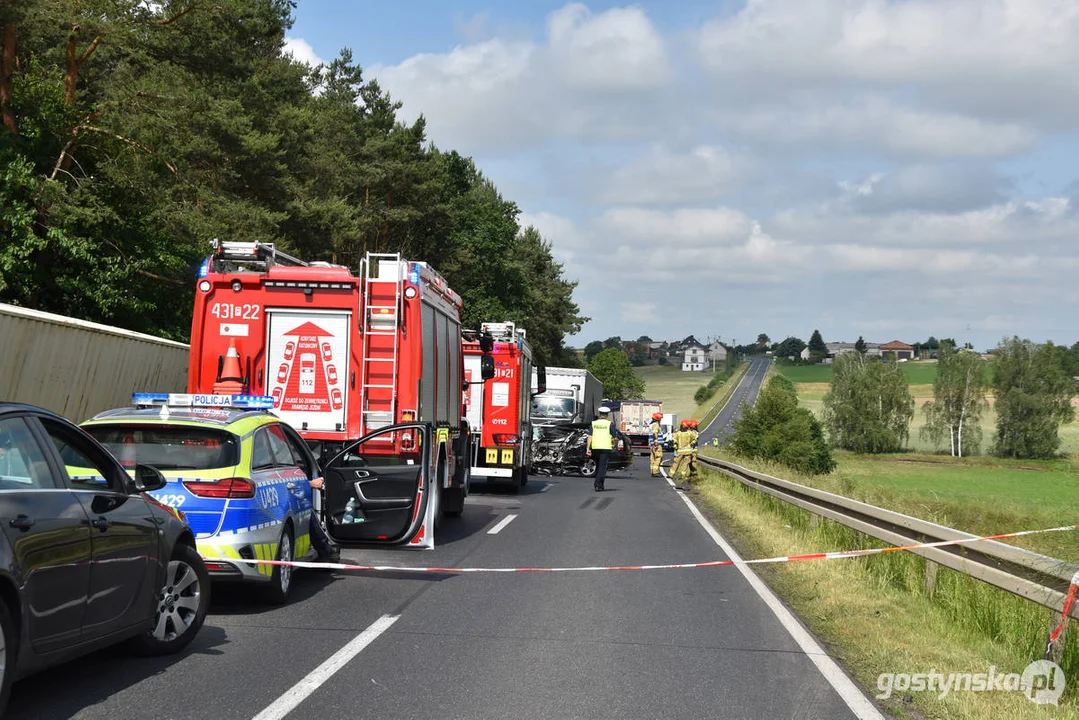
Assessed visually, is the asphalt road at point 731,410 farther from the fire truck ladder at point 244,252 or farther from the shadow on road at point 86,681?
the shadow on road at point 86,681

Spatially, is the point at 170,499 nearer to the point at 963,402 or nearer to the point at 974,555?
the point at 974,555

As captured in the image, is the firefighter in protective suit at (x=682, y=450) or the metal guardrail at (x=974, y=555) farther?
the firefighter in protective suit at (x=682, y=450)

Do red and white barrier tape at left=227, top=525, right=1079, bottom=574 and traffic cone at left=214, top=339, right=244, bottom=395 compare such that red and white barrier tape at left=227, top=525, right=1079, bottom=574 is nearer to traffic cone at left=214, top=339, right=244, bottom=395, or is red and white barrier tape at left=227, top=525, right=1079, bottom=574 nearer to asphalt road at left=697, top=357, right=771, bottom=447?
traffic cone at left=214, top=339, right=244, bottom=395

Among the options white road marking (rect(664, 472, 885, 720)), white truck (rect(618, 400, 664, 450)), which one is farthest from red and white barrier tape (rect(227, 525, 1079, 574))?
white truck (rect(618, 400, 664, 450))

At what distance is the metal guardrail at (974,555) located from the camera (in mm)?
6645

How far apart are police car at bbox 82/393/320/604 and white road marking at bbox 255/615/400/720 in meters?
1.04

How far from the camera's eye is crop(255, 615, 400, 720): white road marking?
571 centimetres

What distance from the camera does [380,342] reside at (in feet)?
42.9

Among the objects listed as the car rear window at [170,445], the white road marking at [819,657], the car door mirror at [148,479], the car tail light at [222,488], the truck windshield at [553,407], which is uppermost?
the truck windshield at [553,407]

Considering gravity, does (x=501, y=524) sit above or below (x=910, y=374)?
below

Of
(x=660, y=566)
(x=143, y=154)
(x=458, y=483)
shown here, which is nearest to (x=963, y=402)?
(x=143, y=154)

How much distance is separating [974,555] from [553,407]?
28.4 m

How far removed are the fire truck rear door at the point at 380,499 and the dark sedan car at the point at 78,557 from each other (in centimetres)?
A: 326

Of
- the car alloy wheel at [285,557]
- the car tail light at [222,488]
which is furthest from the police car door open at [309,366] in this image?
the car tail light at [222,488]
